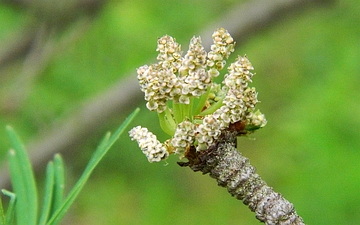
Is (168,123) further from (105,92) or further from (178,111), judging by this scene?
(105,92)

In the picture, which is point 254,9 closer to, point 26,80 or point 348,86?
point 348,86

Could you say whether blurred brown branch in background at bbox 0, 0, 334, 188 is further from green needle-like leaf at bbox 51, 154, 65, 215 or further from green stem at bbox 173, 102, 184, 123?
green stem at bbox 173, 102, 184, 123

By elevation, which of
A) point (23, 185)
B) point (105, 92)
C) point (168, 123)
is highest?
point (105, 92)

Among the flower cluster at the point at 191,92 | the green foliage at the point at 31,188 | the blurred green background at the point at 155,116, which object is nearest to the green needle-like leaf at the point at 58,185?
the green foliage at the point at 31,188

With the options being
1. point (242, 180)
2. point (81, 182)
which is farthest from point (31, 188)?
point (242, 180)

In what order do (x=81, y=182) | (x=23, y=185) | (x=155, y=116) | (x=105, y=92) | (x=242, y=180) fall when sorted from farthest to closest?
(x=155, y=116) < (x=105, y=92) < (x=23, y=185) < (x=81, y=182) < (x=242, y=180)

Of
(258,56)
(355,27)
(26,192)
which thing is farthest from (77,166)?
(26,192)

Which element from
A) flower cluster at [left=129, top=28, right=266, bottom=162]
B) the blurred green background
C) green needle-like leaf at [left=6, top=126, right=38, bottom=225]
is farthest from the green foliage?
the blurred green background
